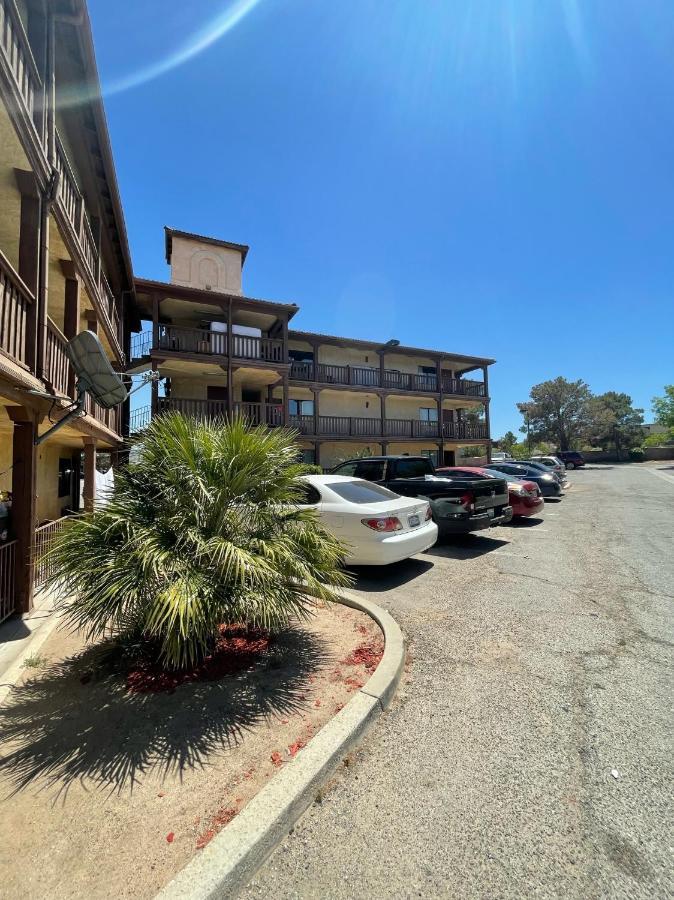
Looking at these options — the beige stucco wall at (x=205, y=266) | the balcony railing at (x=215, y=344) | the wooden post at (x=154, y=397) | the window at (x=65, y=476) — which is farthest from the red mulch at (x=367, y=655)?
the beige stucco wall at (x=205, y=266)

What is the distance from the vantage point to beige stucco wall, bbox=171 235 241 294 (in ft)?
60.0

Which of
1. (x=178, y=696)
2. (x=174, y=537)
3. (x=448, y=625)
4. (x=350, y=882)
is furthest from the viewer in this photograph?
(x=448, y=625)

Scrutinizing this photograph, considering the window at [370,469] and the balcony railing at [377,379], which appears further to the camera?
the balcony railing at [377,379]

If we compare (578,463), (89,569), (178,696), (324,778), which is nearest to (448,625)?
(324,778)

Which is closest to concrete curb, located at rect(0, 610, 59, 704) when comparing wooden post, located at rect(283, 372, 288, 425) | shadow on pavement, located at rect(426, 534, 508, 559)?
shadow on pavement, located at rect(426, 534, 508, 559)

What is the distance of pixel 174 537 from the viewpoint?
3.53m

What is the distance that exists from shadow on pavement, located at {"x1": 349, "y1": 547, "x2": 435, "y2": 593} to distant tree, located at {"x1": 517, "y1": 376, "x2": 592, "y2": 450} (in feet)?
176

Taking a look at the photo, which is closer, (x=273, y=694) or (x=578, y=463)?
(x=273, y=694)

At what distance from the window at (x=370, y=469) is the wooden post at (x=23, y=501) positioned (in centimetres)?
653

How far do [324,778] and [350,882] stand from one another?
610 mm

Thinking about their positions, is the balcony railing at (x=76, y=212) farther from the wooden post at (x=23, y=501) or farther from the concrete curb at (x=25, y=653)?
the concrete curb at (x=25, y=653)

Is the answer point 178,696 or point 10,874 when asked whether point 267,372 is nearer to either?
point 178,696

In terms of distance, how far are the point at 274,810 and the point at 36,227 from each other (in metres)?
6.94

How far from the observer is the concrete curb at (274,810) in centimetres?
171
